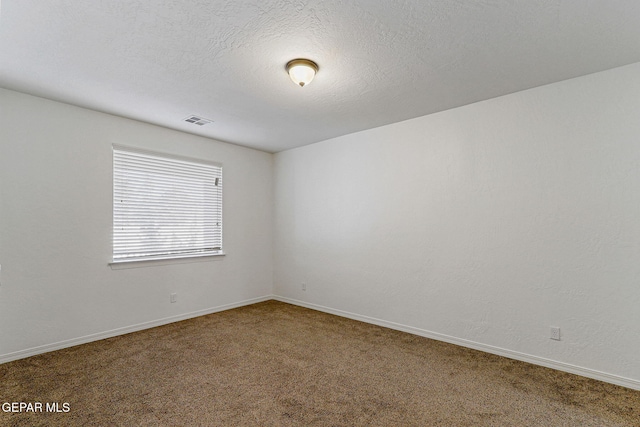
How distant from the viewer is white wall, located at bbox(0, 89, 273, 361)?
9.79 ft

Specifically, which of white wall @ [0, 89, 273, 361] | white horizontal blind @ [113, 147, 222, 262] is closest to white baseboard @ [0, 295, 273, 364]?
white wall @ [0, 89, 273, 361]

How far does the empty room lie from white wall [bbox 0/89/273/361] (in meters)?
0.02

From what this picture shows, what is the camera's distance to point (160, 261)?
4.04m

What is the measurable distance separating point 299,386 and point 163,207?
2.96 meters

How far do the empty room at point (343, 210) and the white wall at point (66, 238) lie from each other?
0.07ft

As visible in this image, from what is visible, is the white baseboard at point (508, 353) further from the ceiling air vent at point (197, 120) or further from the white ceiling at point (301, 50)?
the ceiling air vent at point (197, 120)

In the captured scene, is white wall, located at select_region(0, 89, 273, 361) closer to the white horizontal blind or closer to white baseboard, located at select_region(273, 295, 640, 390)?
the white horizontal blind

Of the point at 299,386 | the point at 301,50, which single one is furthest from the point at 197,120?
the point at 299,386

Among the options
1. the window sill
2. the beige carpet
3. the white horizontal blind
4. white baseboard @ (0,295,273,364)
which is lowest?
the beige carpet

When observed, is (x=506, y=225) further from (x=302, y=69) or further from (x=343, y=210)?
(x=302, y=69)

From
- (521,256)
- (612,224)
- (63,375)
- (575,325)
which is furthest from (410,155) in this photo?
(63,375)

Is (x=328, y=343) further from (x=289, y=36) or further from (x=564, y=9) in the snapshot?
(x=564, y=9)

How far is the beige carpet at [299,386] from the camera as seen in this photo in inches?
81.3

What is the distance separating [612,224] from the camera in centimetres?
257
